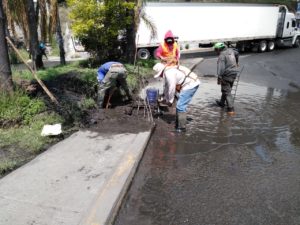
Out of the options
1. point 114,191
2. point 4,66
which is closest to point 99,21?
point 4,66

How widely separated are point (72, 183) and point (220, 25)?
875 inches

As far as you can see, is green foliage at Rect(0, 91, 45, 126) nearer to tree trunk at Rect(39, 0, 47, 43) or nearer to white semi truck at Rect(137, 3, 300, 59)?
tree trunk at Rect(39, 0, 47, 43)

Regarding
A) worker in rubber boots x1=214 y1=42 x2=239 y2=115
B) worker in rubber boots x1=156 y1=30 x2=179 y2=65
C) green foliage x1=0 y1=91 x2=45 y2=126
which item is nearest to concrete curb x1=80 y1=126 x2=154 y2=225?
green foliage x1=0 y1=91 x2=45 y2=126

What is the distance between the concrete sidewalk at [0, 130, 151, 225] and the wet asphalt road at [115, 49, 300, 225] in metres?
0.25

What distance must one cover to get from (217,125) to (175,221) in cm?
398

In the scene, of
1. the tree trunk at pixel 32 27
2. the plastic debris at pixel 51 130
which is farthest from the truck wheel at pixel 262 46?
the plastic debris at pixel 51 130

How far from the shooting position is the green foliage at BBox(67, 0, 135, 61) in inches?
507

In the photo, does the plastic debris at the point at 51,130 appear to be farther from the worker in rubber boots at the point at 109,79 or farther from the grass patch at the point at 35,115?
the worker in rubber boots at the point at 109,79

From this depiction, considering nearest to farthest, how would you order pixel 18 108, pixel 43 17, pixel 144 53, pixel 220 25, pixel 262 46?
1. pixel 18 108
2. pixel 43 17
3. pixel 144 53
4. pixel 220 25
5. pixel 262 46

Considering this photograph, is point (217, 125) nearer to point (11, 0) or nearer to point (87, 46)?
point (87, 46)

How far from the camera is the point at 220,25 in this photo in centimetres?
2470

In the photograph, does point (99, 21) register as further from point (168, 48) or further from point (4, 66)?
point (4, 66)

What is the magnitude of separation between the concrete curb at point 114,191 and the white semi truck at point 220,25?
572 inches

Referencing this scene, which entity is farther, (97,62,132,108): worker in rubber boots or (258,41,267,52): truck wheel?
(258,41,267,52): truck wheel
